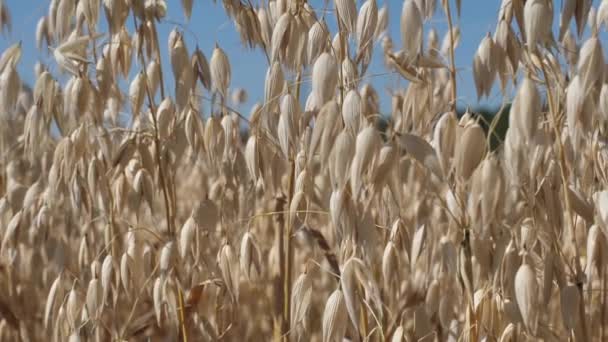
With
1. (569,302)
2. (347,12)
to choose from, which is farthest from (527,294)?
(347,12)

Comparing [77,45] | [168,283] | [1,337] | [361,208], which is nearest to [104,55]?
[77,45]

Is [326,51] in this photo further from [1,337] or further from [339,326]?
[1,337]

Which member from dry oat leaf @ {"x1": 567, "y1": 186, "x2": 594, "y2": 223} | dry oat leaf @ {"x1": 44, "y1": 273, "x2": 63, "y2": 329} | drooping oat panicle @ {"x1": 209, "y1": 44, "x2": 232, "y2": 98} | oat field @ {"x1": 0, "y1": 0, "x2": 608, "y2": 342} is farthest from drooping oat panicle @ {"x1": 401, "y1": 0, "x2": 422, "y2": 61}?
dry oat leaf @ {"x1": 44, "y1": 273, "x2": 63, "y2": 329}

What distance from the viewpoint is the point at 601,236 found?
0.69 metres

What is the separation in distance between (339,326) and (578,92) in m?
0.27

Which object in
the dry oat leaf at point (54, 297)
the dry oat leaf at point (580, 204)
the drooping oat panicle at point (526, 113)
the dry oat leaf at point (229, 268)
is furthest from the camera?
the dry oat leaf at point (54, 297)

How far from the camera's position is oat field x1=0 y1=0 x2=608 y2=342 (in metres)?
0.63

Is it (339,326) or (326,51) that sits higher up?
(326,51)

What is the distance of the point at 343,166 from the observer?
2.02 ft

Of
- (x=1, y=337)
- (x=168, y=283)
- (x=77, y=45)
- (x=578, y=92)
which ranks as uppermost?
(x=77, y=45)

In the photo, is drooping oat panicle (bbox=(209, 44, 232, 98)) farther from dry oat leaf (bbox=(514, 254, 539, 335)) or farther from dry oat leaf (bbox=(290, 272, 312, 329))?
dry oat leaf (bbox=(514, 254, 539, 335))

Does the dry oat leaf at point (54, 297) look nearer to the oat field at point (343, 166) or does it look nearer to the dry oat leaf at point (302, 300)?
the oat field at point (343, 166)

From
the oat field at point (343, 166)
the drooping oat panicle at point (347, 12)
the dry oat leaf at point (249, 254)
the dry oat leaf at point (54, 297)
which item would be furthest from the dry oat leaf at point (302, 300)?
the dry oat leaf at point (54, 297)

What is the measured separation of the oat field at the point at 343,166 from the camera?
633 mm
